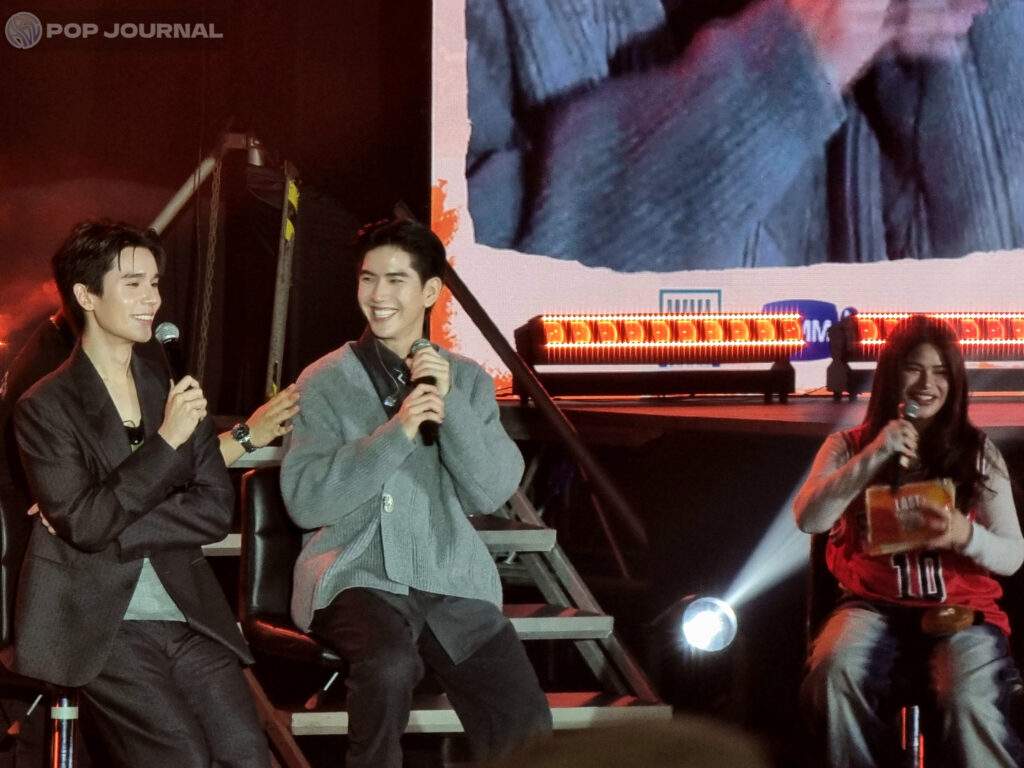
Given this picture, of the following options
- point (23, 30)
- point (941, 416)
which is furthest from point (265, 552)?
point (23, 30)

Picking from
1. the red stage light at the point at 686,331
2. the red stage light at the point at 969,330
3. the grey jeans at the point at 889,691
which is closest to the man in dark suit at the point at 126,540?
the grey jeans at the point at 889,691

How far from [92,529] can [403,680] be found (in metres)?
0.80

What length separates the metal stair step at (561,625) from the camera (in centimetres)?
427

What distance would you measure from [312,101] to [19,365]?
9.67 ft

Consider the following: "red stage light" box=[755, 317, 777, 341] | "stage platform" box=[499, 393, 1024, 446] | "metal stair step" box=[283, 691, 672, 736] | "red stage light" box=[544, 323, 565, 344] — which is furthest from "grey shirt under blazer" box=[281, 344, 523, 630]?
"red stage light" box=[755, 317, 777, 341]

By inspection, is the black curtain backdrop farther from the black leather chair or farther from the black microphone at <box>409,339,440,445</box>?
the black microphone at <box>409,339,440,445</box>

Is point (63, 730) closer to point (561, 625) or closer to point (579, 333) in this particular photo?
point (561, 625)

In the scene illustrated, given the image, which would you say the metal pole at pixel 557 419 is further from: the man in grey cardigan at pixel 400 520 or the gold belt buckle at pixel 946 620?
the gold belt buckle at pixel 946 620

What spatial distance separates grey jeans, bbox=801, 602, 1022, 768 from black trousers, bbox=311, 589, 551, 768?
828 millimetres

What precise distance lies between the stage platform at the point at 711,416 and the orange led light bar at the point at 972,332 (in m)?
0.20

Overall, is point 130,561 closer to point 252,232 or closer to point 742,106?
point 252,232

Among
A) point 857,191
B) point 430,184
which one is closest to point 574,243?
point 430,184

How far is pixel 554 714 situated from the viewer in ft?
13.5

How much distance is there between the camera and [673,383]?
5.89 metres
